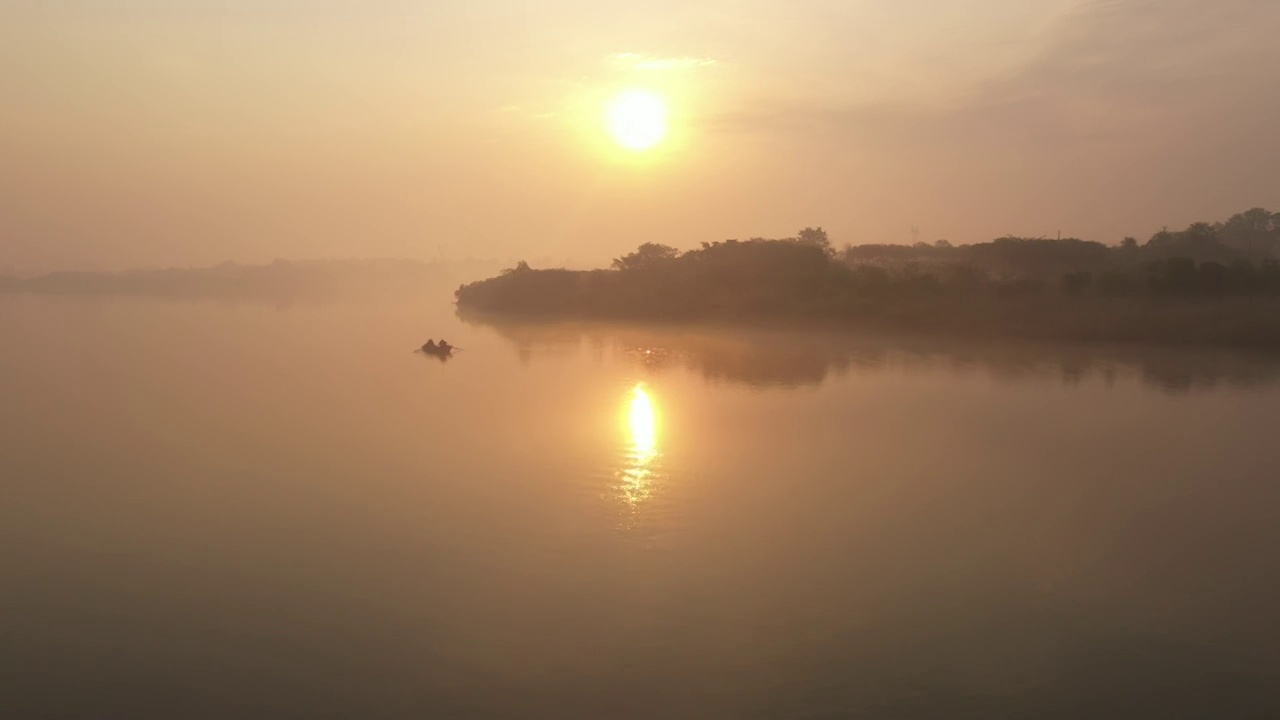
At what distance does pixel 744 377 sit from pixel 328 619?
21483mm

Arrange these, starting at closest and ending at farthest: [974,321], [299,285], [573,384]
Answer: [573,384], [974,321], [299,285]

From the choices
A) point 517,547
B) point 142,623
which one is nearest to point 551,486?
point 517,547

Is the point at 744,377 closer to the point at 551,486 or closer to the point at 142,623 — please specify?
the point at 551,486

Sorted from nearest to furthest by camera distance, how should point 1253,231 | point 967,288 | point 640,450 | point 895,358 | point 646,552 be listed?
point 646,552
point 640,450
point 895,358
point 967,288
point 1253,231

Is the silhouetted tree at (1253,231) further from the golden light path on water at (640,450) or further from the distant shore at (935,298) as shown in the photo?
the golden light path on water at (640,450)

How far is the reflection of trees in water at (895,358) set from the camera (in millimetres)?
30078

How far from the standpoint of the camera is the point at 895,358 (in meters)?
34.9

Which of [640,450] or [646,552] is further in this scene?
[640,450]

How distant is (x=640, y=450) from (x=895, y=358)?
18.4 meters

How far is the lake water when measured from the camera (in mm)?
9258

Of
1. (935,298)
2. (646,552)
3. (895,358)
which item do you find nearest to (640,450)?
(646,552)

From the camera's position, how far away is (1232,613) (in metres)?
11.1

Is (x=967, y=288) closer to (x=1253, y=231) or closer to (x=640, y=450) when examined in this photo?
(x=640, y=450)

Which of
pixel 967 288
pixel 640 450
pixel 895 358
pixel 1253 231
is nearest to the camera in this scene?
pixel 640 450
